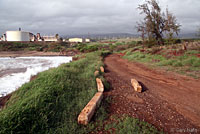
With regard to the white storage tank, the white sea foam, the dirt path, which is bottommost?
the white sea foam

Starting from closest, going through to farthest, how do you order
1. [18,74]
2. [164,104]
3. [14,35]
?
[164,104] < [18,74] < [14,35]

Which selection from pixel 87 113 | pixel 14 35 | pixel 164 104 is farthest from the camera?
pixel 14 35

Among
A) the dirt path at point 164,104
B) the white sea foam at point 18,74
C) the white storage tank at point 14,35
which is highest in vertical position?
the white storage tank at point 14,35

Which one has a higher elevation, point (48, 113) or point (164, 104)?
point (48, 113)

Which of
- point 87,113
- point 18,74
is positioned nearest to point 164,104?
point 87,113

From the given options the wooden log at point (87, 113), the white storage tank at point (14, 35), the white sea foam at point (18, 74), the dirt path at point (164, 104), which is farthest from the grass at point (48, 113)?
the white storage tank at point (14, 35)

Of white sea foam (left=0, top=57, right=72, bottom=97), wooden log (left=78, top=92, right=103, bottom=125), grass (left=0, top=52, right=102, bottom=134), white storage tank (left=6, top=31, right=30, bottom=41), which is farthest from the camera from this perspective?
white storage tank (left=6, top=31, right=30, bottom=41)

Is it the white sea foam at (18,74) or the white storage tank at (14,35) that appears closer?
the white sea foam at (18,74)

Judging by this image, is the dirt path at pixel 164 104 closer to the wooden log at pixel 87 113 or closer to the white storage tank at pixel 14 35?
the wooden log at pixel 87 113

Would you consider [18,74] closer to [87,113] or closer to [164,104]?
[87,113]

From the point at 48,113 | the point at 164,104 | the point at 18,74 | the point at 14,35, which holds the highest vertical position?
the point at 14,35

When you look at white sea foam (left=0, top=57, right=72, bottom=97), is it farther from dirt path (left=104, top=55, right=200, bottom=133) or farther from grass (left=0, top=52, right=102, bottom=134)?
dirt path (left=104, top=55, right=200, bottom=133)

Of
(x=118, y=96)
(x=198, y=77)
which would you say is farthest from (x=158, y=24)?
(x=118, y=96)

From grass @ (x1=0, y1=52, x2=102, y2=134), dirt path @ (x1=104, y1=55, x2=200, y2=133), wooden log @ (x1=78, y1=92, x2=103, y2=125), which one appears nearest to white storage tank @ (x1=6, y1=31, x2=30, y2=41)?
grass @ (x1=0, y1=52, x2=102, y2=134)
